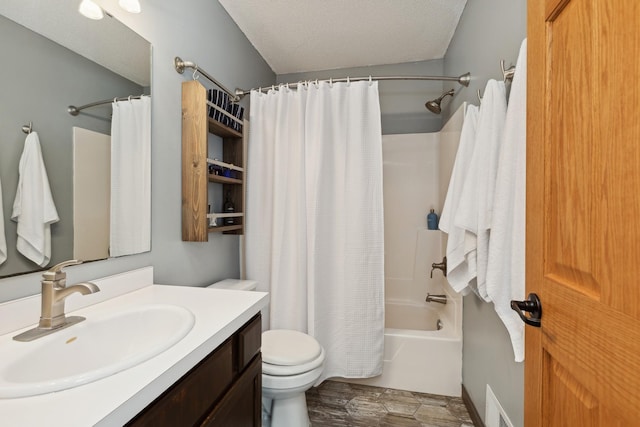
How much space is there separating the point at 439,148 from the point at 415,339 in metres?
1.57

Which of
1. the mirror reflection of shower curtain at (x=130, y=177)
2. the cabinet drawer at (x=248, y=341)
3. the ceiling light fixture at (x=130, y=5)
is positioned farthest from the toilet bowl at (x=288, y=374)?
the ceiling light fixture at (x=130, y=5)

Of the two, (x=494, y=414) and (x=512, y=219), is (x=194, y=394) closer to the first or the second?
(x=512, y=219)

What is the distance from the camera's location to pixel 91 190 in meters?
1.04

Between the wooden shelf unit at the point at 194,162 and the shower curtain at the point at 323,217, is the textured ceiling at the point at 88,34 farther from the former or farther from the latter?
the shower curtain at the point at 323,217

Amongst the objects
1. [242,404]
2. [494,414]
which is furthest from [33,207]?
[494,414]

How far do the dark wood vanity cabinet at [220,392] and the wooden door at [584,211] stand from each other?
2.73 feet

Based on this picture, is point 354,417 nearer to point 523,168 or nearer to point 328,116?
point 523,168

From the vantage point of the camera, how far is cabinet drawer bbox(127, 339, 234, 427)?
60 centimetres

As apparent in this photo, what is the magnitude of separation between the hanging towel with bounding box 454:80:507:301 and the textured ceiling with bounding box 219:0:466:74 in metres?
1.07

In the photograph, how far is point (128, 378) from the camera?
0.57m

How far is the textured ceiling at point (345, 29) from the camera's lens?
186 cm

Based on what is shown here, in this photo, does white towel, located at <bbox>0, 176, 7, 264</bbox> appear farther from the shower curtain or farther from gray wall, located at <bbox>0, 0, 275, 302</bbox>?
the shower curtain

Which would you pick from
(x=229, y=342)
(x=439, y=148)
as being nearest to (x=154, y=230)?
(x=229, y=342)

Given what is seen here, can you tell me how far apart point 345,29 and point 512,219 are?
175 cm
